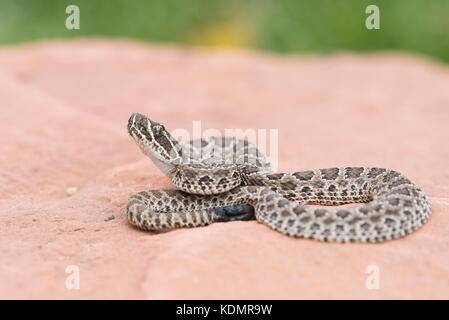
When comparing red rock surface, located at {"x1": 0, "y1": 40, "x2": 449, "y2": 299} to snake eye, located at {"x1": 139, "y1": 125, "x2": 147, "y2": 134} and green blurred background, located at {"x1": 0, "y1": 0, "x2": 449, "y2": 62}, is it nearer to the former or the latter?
green blurred background, located at {"x1": 0, "y1": 0, "x2": 449, "y2": 62}

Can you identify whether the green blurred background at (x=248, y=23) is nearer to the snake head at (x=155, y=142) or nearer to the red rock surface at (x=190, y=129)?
the red rock surface at (x=190, y=129)

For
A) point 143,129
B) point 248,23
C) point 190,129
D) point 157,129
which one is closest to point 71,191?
point 143,129

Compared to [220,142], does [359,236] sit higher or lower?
lower

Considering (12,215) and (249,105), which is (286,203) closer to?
(12,215)

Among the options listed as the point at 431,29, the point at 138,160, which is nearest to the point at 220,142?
the point at 138,160

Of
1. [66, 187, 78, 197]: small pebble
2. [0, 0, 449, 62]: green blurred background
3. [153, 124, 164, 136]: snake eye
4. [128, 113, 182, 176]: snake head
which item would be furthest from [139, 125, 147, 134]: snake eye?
[0, 0, 449, 62]: green blurred background

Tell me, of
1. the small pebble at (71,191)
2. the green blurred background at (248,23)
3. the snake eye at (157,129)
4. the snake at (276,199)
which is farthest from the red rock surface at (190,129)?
the snake eye at (157,129)
